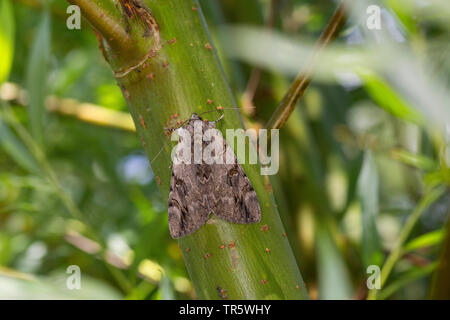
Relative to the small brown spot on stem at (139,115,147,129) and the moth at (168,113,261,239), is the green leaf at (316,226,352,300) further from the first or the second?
the small brown spot on stem at (139,115,147,129)

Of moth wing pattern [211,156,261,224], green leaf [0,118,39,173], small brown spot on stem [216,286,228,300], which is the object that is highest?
green leaf [0,118,39,173]

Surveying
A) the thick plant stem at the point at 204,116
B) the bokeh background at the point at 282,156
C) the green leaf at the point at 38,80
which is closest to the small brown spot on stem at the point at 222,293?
the thick plant stem at the point at 204,116

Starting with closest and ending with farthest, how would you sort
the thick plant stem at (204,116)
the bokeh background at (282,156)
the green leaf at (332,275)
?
the thick plant stem at (204,116) → the bokeh background at (282,156) → the green leaf at (332,275)

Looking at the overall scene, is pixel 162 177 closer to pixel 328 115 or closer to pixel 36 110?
pixel 36 110

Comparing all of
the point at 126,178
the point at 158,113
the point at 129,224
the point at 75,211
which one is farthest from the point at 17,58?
the point at 158,113

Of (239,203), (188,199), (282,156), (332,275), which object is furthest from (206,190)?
(282,156)

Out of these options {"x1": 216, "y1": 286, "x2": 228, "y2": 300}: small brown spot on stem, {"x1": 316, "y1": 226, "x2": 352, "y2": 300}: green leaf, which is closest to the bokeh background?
{"x1": 316, "y1": 226, "x2": 352, "y2": 300}: green leaf

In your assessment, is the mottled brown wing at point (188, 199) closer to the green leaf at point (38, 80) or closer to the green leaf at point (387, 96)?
the green leaf at point (387, 96)
